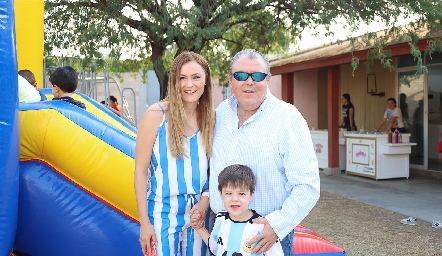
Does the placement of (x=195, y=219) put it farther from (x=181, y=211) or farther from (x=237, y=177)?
(x=237, y=177)

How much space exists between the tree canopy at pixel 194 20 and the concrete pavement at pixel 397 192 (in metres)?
2.12

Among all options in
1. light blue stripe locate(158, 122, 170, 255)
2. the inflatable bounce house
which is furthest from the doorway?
light blue stripe locate(158, 122, 170, 255)

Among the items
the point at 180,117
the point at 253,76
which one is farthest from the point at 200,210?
the point at 253,76

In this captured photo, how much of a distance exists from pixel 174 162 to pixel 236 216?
0.37m

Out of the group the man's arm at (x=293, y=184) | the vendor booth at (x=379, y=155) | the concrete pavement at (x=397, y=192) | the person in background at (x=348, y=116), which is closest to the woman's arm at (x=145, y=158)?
the man's arm at (x=293, y=184)

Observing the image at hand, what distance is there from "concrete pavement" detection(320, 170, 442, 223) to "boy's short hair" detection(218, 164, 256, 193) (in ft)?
17.3

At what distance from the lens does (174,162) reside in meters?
2.35

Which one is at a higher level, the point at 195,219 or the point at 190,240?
the point at 195,219

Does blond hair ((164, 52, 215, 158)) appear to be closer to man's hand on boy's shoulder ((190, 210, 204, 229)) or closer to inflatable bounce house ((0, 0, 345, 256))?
man's hand on boy's shoulder ((190, 210, 204, 229))

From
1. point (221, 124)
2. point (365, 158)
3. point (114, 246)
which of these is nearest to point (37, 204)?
point (114, 246)

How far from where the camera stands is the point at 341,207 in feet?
25.7

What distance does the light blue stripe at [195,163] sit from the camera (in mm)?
2373

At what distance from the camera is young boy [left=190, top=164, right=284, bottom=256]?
216 cm

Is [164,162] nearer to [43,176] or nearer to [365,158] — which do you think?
[43,176]
